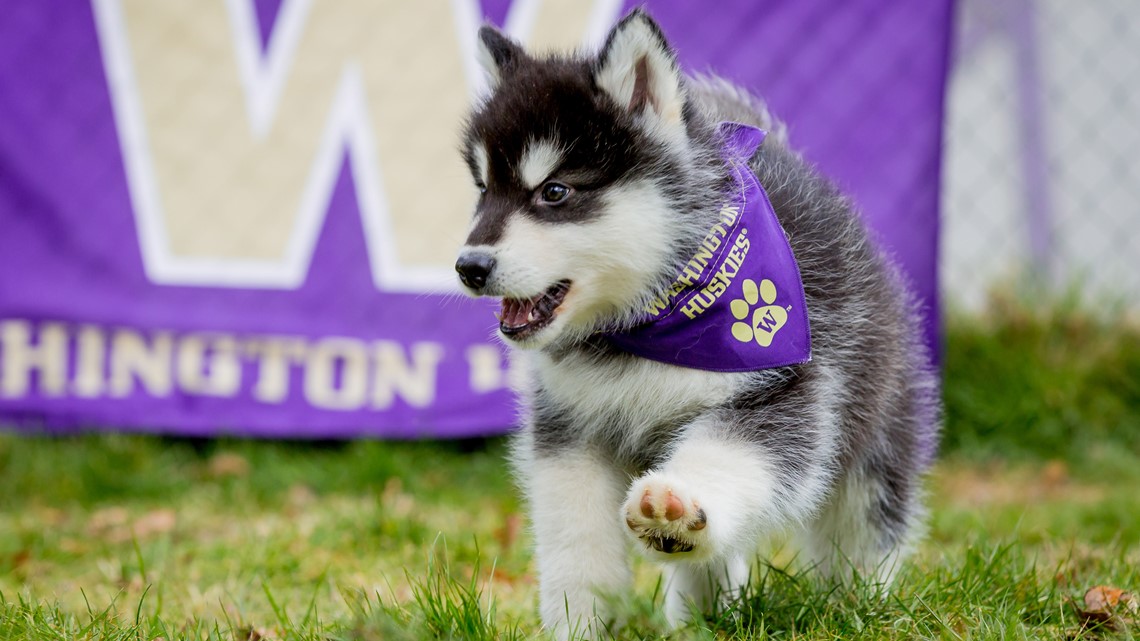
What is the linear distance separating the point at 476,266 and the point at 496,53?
0.63 metres

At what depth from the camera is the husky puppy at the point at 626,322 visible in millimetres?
2406

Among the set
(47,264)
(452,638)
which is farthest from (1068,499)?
(47,264)

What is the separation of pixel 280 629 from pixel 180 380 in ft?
9.69

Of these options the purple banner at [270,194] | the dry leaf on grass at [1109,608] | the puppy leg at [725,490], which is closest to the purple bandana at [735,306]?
the puppy leg at [725,490]

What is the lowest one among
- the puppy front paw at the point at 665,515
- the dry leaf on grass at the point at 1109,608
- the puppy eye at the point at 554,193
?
the dry leaf on grass at the point at 1109,608

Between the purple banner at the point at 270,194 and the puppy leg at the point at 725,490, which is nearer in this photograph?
the puppy leg at the point at 725,490

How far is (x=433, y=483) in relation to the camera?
4969 mm

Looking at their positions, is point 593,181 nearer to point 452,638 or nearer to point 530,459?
point 530,459

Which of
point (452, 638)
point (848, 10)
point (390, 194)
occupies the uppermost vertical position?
point (848, 10)

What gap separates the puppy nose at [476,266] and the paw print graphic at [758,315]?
1.84 feet

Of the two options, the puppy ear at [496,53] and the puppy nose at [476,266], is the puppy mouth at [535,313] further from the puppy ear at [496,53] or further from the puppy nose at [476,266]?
the puppy ear at [496,53]

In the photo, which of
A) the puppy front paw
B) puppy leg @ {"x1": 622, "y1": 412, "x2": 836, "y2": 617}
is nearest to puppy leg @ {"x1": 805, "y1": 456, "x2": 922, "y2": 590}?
puppy leg @ {"x1": 622, "y1": 412, "x2": 836, "y2": 617}

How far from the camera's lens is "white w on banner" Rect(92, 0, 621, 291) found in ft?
16.8

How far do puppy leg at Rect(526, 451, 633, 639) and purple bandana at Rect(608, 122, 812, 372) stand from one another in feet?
1.04
